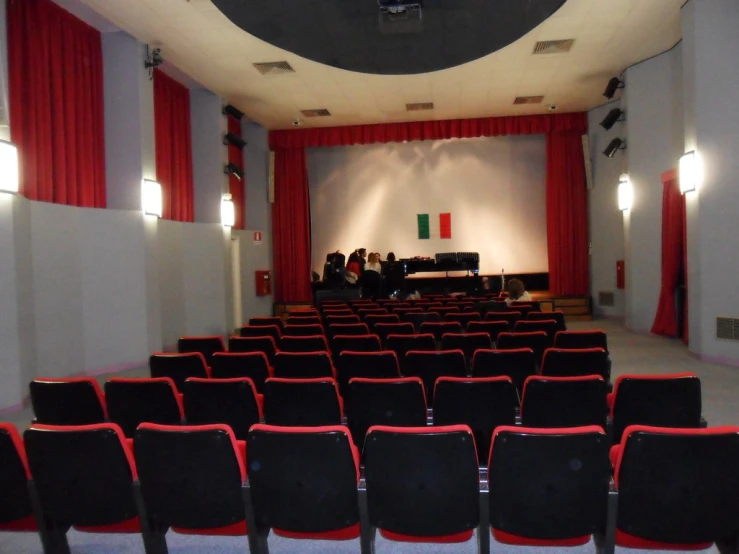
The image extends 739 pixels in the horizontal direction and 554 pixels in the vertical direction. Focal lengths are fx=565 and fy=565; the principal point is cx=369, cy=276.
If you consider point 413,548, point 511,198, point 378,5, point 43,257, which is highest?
point 378,5

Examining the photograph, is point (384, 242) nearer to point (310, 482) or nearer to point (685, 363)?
point (685, 363)

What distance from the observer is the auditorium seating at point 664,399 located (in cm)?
306

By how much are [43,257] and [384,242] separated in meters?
8.78

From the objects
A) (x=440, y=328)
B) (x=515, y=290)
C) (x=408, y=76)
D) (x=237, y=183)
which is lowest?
(x=440, y=328)

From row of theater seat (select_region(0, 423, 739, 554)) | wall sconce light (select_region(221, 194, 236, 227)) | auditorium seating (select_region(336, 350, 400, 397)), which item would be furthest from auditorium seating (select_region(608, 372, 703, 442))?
wall sconce light (select_region(221, 194, 236, 227))

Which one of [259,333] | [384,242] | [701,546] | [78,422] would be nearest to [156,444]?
[78,422]

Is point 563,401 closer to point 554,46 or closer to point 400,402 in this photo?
point 400,402

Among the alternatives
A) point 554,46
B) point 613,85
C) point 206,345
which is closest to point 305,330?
point 206,345

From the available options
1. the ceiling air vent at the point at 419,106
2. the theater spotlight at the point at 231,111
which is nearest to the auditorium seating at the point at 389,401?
the theater spotlight at the point at 231,111

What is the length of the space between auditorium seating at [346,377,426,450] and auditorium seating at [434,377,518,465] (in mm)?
112

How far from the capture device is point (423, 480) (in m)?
2.13

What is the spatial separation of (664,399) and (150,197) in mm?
6984

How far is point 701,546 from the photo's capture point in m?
2.07

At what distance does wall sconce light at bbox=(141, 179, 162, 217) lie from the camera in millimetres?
7812
